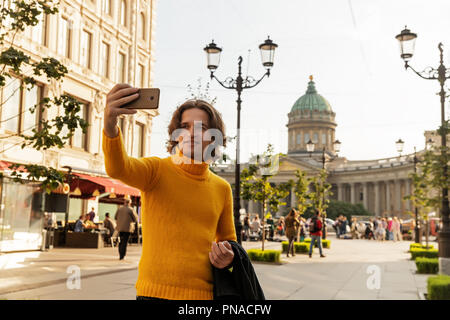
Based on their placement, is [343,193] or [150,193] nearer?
[150,193]

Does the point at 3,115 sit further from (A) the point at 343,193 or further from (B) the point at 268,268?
(A) the point at 343,193

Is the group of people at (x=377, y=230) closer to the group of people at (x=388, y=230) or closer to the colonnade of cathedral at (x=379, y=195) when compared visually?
the group of people at (x=388, y=230)

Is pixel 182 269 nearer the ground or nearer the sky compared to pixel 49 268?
nearer the sky

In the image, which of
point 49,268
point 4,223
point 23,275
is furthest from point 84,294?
point 4,223

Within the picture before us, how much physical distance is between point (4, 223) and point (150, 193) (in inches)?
619

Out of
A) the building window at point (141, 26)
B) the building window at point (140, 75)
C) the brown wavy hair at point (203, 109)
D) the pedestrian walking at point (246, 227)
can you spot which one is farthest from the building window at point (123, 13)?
the brown wavy hair at point (203, 109)

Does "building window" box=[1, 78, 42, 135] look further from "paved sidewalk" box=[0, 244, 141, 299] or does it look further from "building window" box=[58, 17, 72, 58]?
"paved sidewalk" box=[0, 244, 141, 299]

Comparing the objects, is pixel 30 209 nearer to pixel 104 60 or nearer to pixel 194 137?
pixel 104 60

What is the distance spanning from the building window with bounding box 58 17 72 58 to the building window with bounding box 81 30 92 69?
3.35ft

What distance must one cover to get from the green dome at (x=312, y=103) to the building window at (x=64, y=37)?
98.3 metres

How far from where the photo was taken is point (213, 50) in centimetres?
1585

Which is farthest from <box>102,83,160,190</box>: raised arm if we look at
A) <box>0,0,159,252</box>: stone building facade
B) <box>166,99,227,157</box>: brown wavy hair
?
<box>0,0,159,252</box>: stone building facade

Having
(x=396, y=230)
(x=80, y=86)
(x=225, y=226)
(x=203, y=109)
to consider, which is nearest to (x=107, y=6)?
(x=80, y=86)

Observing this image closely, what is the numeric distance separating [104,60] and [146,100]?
26966mm
